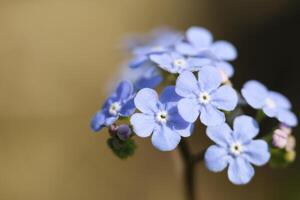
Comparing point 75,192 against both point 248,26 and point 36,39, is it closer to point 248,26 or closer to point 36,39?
point 36,39

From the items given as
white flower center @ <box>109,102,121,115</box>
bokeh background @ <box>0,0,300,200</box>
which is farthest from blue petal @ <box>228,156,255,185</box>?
bokeh background @ <box>0,0,300,200</box>

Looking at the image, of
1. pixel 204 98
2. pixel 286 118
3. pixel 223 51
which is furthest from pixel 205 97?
pixel 223 51

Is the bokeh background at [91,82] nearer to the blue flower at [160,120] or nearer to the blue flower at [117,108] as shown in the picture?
the blue flower at [117,108]

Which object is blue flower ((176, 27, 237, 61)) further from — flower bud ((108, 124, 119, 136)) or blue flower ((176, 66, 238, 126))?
flower bud ((108, 124, 119, 136))

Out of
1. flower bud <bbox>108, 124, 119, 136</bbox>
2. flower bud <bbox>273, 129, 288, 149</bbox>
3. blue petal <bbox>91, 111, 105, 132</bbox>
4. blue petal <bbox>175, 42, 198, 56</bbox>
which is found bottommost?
flower bud <bbox>273, 129, 288, 149</bbox>

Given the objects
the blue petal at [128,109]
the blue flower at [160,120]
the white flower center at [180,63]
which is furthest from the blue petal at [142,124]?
the white flower center at [180,63]

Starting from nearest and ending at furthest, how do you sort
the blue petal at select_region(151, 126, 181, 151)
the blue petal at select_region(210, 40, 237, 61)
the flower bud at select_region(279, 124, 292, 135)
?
the blue petal at select_region(151, 126, 181, 151)
the flower bud at select_region(279, 124, 292, 135)
the blue petal at select_region(210, 40, 237, 61)
